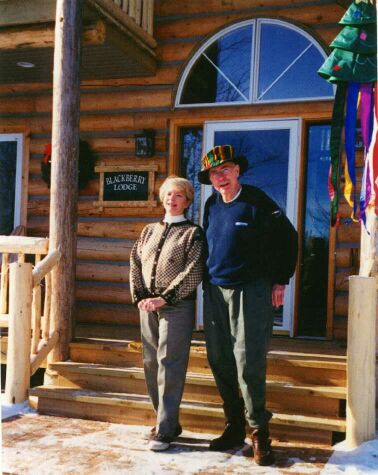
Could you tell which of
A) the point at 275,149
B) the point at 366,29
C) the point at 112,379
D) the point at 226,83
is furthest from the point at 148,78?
the point at 112,379

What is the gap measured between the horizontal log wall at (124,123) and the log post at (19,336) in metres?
1.99

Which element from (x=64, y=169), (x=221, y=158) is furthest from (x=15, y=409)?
(x=221, y=158)

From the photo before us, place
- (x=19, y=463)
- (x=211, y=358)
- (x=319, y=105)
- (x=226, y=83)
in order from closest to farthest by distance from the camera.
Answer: (x=19, y=463)
(x=211, y=358)
(x=319, y=105)
(x=226, y=83)

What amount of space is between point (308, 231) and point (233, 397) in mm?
2730

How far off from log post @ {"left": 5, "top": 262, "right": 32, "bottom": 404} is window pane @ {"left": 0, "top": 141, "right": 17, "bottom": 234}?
274cm

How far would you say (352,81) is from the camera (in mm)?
4258

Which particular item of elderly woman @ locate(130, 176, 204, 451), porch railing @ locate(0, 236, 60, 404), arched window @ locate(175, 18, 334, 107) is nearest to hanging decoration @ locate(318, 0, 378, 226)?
elderly woman @ locate(130, 176, 204, 451)

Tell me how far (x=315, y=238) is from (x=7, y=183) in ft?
12.7

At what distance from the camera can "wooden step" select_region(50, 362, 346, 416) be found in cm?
421

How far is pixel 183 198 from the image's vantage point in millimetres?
3967

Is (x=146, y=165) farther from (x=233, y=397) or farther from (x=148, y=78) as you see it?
(x=233, y=397)

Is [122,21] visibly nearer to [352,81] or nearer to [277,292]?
[352,81]

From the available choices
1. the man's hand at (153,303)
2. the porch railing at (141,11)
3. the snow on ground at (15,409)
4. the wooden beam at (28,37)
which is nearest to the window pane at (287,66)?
the porch railing at (141,11)

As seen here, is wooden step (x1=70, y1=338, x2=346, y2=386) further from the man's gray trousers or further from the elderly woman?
the elderly woman
